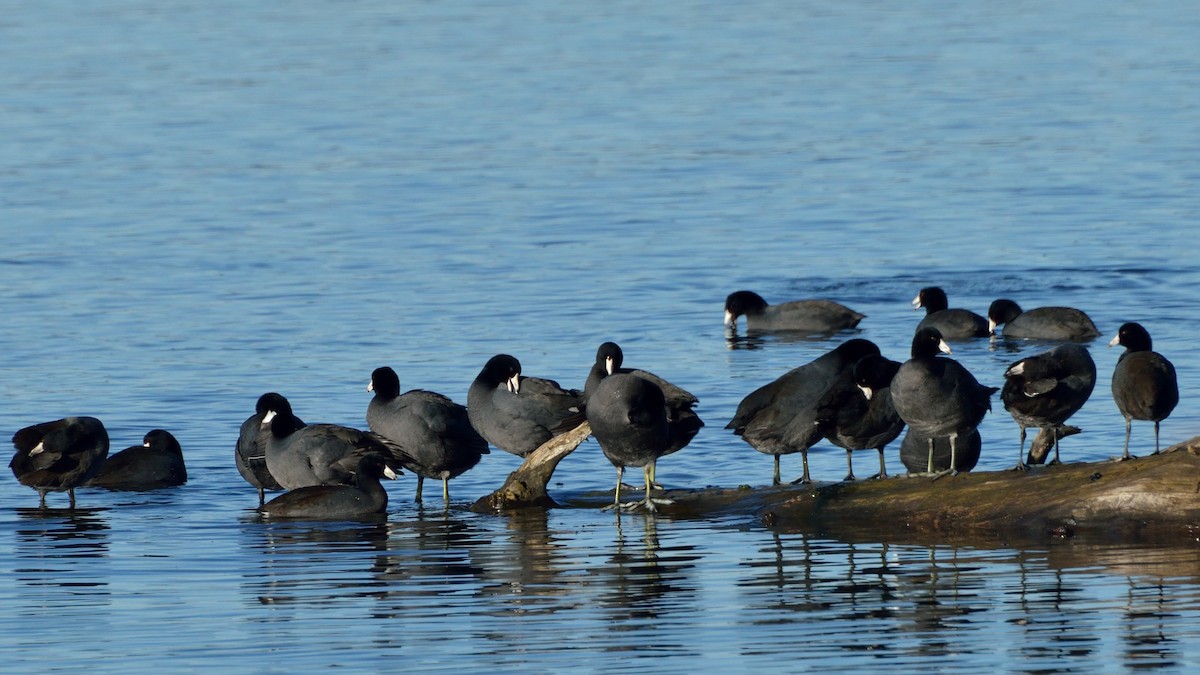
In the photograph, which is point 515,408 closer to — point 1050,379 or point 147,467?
point 147,467

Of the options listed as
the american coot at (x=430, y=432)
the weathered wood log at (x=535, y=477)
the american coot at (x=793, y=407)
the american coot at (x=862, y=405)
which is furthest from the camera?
the american coot at (x=430, y=432)

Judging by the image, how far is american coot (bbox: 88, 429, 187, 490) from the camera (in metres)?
17.2

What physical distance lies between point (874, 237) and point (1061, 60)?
27748 millimetres

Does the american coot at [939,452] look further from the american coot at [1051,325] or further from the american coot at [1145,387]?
the american coot at [1051,325]

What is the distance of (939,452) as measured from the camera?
1530 cm

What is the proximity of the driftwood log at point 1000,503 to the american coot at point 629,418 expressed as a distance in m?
0.55

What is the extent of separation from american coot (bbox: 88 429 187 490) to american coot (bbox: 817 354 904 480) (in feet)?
19.1

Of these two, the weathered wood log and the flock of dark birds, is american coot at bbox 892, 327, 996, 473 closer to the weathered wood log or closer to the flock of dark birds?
the flock of dark birds

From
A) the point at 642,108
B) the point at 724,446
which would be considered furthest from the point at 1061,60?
the point at 724,446

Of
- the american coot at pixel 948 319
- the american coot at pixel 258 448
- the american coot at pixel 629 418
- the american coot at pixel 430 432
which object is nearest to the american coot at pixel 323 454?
the american coot at pixel 430 432

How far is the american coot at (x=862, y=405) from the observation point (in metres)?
14.7

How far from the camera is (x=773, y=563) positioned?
41.9 ft

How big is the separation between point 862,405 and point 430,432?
3525 mm

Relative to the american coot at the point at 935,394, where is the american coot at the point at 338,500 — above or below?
below
